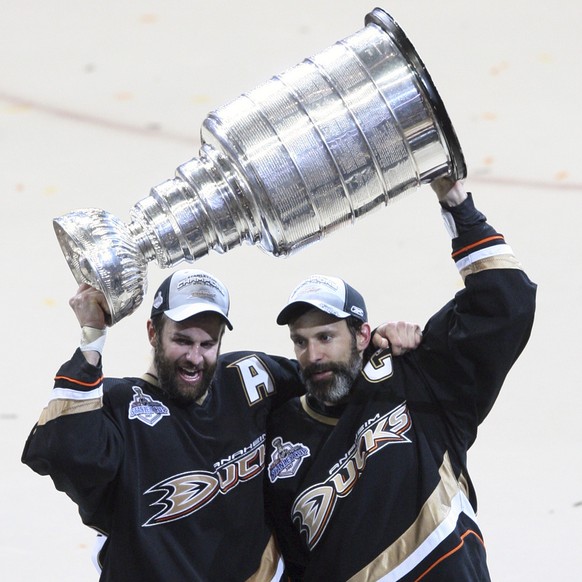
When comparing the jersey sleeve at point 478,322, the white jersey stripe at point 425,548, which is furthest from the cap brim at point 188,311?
the white jersey stripe at point 425,548

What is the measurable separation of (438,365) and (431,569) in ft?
1.30

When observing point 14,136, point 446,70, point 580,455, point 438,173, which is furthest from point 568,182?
point 438,173

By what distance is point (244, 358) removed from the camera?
2301mm

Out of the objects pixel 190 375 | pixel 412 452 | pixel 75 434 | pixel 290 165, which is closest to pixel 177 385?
pixel 190 375

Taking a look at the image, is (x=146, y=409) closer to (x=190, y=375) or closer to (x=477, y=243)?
(x=190, y=375)

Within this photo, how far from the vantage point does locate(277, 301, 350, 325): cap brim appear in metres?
2.19

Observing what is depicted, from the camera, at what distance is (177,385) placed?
2.12 metres

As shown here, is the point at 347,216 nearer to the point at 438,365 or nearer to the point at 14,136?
the point at 438,365

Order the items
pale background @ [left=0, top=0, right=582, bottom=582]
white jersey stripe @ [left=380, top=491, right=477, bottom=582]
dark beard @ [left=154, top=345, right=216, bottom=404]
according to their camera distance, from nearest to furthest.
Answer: white jersey stripe @ [left=380, top=491, right=477, bottom=582]
dark beard @ [left=154, top=345, right=216, bottom=404]
pale background @ [left=0, top=0, right=582, bottom=582]

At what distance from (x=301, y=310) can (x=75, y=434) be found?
21.5 inches

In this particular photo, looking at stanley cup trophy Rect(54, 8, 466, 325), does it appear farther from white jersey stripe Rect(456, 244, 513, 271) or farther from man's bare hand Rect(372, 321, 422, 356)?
man's bare hand Rect(372, 321, 422, 356)

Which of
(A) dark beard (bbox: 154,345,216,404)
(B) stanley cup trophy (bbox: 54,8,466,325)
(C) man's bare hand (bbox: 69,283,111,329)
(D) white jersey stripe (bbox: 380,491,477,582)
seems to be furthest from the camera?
(A) dark beard (bbox: 154,345,216,404)

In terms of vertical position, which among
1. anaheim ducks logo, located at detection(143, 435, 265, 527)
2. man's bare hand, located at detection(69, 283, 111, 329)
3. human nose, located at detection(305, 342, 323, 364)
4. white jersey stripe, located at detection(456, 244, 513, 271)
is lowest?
anaheim ducks logo, located at detection(143, 435, 265, 527)

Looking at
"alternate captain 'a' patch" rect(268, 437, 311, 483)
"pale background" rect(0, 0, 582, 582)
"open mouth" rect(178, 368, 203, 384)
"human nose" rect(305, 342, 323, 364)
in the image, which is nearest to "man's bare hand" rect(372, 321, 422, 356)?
Answer: "human nose" rect(305, 342, 323, 364)
